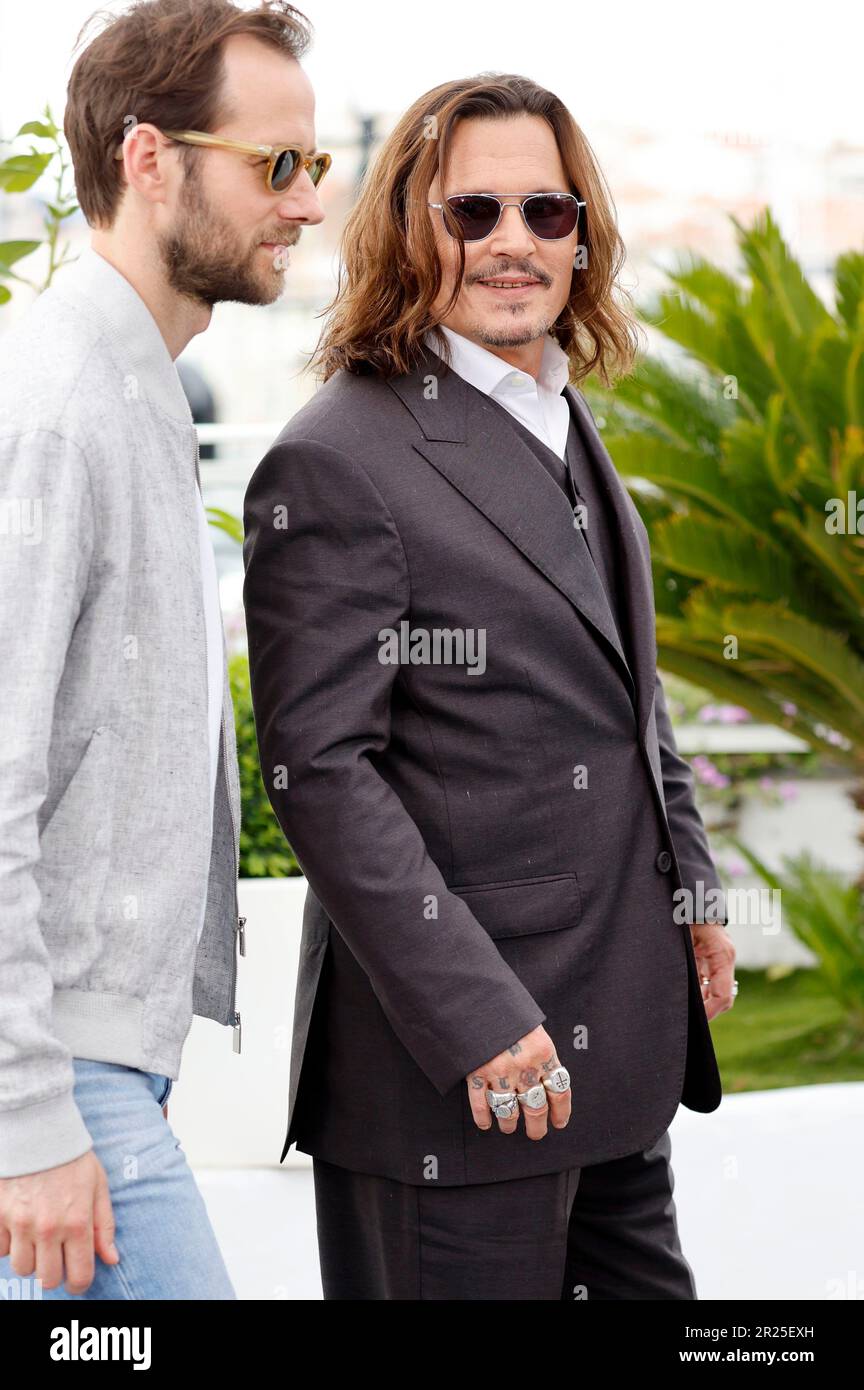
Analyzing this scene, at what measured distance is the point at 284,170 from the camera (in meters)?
1.61

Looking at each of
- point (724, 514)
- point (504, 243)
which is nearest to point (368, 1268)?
point (504, 243)

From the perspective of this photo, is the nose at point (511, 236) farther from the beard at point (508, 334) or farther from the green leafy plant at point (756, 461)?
the green leafy plant at point (756, 461)

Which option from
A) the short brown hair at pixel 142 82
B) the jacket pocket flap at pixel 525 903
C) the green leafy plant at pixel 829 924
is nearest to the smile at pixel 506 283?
the short brown hair at pixel 142 82

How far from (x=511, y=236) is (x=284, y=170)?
489 millimetres

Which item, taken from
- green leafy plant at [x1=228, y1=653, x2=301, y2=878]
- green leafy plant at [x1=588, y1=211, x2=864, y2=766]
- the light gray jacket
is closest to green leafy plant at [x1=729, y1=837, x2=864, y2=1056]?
green leafy plant at [x1=588, y1=211, x2=864, y2=766]

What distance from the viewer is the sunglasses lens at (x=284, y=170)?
160 cm

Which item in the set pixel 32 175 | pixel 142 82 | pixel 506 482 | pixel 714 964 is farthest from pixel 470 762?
pixel 32 175

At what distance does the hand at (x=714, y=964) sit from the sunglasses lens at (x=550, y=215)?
108 cm

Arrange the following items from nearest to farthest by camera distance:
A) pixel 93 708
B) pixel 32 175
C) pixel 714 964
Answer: pixel 93 708, pixel 714 964, pixel 32 175

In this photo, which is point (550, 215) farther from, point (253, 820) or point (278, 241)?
point (253, 820)

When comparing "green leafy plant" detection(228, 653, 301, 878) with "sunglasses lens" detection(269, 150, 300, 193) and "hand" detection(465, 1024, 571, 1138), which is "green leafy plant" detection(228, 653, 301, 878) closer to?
"hand" detection(465, 1024, 571, 1138)

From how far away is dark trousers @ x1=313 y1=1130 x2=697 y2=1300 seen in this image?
186 centimetres

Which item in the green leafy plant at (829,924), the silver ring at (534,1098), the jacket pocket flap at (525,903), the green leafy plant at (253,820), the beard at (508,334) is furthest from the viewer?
the green leafy plant at (829,924)
